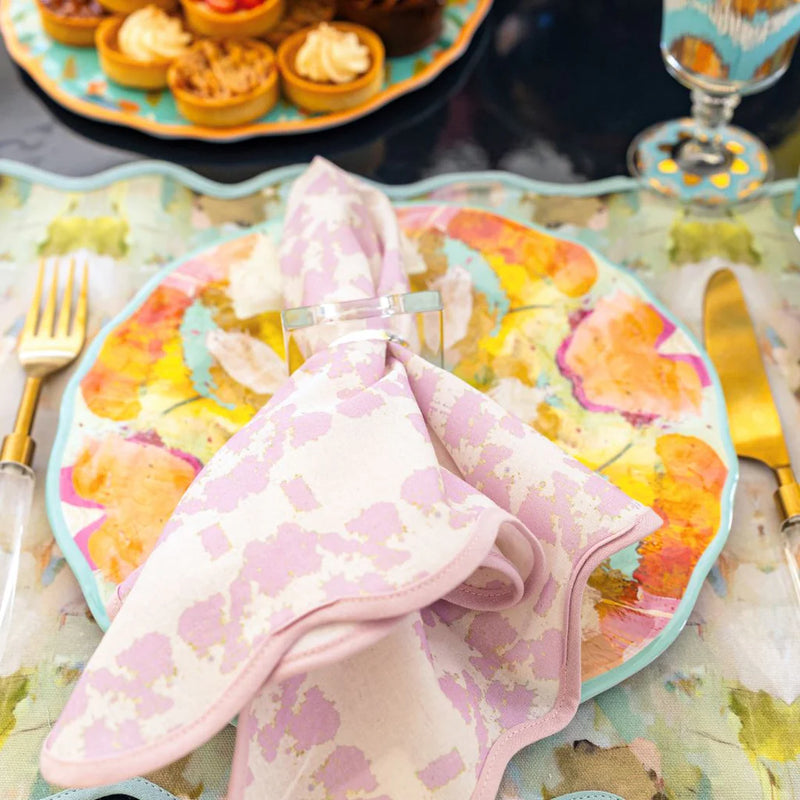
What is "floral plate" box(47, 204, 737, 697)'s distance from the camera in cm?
55

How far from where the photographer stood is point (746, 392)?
0.65 meters

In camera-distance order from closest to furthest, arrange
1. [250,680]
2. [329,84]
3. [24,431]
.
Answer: [250,680] < [24,431] < [329,84]

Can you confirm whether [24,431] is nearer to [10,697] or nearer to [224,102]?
[10,697]

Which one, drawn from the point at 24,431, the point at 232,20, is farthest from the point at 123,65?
the point at 24,431

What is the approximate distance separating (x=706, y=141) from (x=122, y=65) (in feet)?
1.76

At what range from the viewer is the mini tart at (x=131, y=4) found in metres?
0.91

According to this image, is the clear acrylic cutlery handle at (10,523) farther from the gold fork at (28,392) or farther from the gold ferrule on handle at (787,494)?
the gold ferrule on handle at (787,494)

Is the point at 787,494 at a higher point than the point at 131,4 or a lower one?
lower

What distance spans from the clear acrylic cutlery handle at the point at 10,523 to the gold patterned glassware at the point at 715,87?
0.56m

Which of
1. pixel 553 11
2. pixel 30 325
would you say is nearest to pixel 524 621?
pixel 30 325

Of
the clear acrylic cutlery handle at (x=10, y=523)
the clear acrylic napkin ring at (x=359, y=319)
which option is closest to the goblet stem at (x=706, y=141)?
the clear acrylic napkin ring at (x=359, y=319)

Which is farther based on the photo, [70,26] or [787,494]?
[70,26]

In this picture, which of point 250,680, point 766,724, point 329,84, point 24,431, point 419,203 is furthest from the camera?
point 329,84

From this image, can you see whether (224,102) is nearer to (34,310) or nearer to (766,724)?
(34,310)
